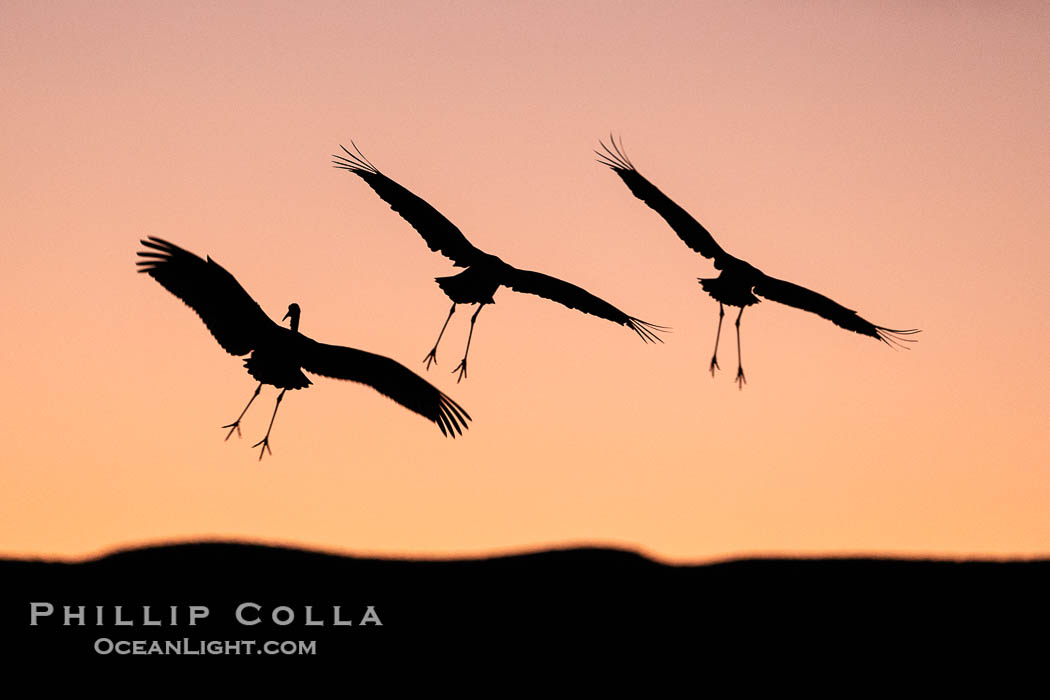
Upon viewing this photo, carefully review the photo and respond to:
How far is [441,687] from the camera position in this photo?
23.5 m

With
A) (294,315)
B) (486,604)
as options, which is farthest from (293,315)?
(486,604)

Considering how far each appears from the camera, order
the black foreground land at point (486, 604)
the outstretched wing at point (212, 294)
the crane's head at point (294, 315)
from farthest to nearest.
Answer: the black foreground land at point (486, 604)
the crane's head at point (294, 315)
the outstretched wing at point (212, 294)

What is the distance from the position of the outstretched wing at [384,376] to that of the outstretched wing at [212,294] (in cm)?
82

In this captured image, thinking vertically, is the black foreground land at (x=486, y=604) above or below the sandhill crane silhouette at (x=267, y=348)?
below

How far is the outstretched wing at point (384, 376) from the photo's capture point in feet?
63.6

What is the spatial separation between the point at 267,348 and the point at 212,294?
5.82 ft

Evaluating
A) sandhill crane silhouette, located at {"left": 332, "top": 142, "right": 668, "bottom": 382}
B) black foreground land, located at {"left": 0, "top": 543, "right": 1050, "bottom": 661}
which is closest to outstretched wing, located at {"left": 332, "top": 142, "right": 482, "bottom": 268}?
sandhill crane silhouette, located at {"left": 332, "top": 142, "right": 668, "bottom": 382}

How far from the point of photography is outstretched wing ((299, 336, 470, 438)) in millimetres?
19375

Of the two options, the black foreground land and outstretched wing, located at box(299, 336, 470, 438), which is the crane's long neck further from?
the black foreground land

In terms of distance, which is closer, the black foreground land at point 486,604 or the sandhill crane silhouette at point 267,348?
the sandhill crane silhouette at point 267,348

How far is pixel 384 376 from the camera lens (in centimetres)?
1973

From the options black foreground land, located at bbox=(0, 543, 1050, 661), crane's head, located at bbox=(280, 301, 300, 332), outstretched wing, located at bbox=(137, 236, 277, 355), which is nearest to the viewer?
outstretched wing, located at bbox=(137, 236, 277, 355)

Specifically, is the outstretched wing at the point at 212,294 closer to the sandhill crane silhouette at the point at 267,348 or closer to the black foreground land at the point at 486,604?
the sandhill crane silhouette at the point at 267,348

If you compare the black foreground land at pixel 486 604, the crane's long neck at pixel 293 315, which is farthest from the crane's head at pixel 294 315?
the black foreground land at pixel 486 604
